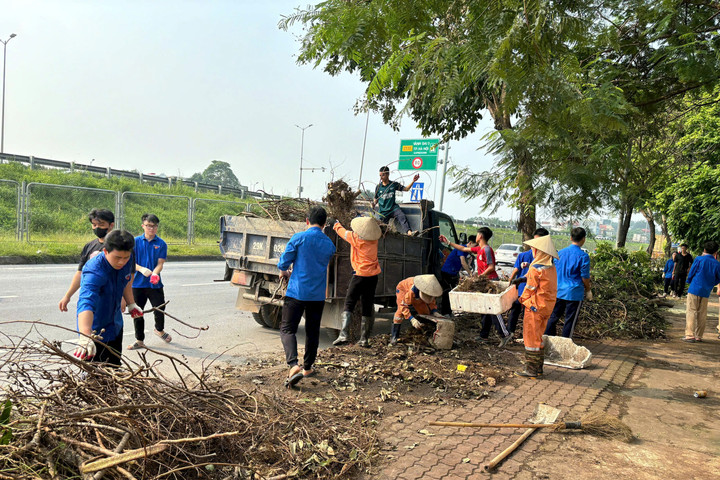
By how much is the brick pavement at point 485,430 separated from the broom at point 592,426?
0.17 feet

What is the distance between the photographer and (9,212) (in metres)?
15.9

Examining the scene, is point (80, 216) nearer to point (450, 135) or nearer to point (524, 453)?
point (450, 135)

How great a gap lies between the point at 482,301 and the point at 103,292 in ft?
14.2

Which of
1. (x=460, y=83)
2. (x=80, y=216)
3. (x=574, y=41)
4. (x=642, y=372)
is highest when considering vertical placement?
(x=574, y=41)

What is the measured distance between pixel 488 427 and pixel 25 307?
7.32m

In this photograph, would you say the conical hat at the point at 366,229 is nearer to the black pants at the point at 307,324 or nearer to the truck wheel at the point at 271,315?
the black pants at the point at 307,324

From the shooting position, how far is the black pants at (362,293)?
676 cm

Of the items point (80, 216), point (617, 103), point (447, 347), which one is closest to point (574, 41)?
point (617, 103)

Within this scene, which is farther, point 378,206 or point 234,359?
point 378,206

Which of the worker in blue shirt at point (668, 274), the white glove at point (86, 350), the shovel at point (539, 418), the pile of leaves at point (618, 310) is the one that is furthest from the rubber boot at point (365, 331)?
the worker in blue shirt at point (668, 274)

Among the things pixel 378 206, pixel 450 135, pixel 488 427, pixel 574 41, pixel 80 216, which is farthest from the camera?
pixel 80 216

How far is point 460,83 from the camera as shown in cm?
390

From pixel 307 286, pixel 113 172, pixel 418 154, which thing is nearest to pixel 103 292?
pixel 307 286

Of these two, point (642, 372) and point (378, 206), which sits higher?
point (378, 206)
